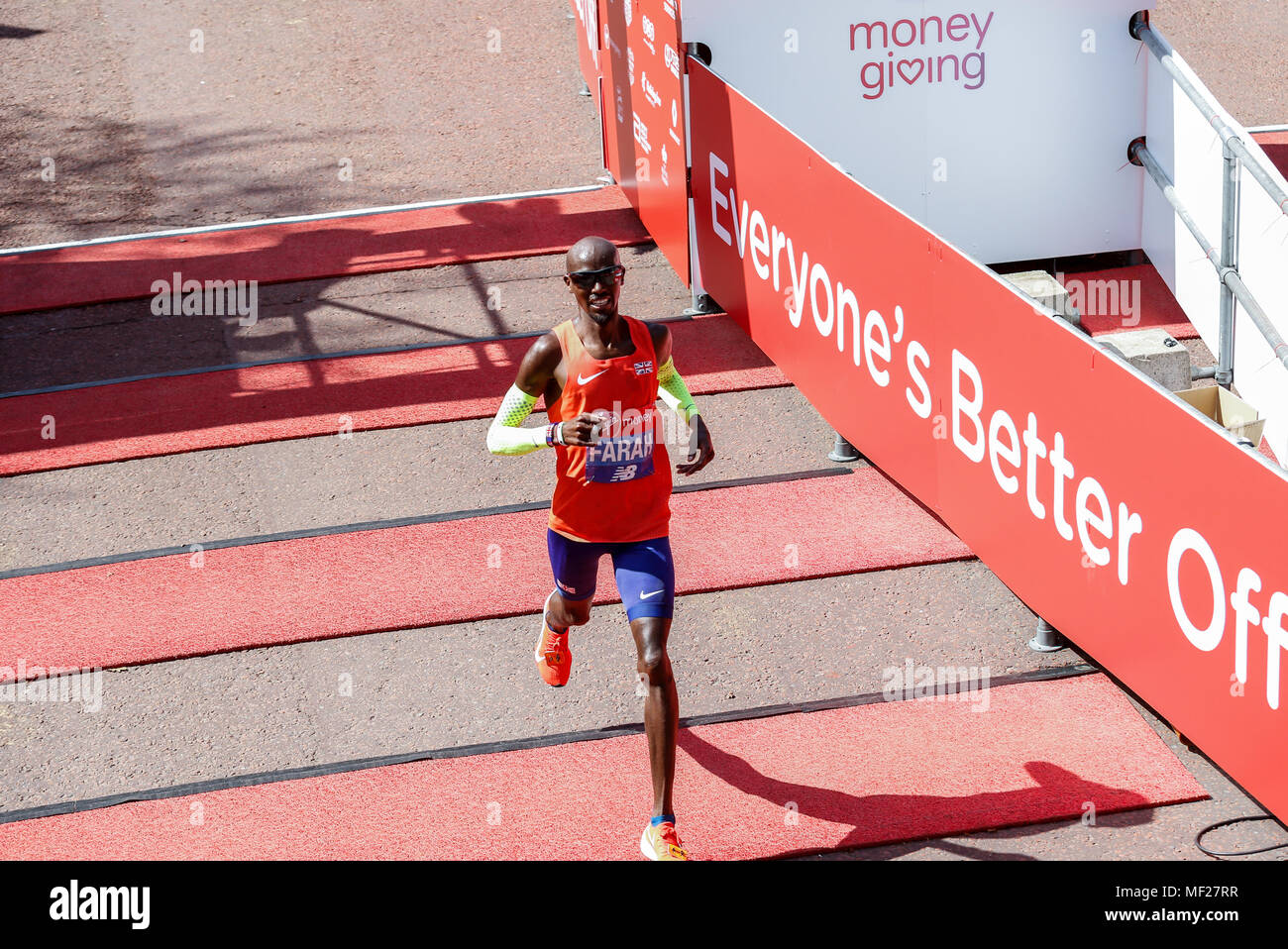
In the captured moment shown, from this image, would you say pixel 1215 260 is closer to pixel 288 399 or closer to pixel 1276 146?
pixel 1276 146

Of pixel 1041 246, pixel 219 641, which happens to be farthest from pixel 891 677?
pixel 1041 246

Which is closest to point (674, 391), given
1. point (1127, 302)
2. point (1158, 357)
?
point (1158, 357)

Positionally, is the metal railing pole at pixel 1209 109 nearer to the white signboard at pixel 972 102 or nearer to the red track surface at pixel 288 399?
the white signboard at pixel 972 102

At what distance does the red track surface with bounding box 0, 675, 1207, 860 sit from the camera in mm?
6117

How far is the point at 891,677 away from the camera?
281 inches

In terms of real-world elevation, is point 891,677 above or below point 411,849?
above

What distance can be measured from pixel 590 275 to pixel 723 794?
2324mm

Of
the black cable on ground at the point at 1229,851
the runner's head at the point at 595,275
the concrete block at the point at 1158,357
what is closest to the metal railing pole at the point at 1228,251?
the concrete block at the point at 1158,357

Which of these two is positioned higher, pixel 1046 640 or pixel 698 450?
pixel 698 450

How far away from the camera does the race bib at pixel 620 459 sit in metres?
5.86

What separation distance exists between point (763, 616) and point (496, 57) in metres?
11.9

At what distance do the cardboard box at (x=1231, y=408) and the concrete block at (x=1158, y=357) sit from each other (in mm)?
890

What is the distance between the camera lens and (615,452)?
5.87 m

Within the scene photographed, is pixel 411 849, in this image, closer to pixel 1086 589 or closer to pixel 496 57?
pixel 1086 589
